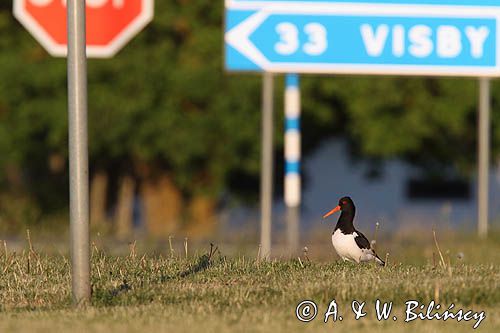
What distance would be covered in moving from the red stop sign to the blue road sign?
3.61m

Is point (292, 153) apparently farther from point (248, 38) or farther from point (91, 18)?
point (91, 18)

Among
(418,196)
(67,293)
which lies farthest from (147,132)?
(67,293)

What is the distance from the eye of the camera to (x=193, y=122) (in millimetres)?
23625

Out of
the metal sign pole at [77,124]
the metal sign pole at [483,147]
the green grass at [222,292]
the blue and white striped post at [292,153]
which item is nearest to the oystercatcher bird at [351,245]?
the green grass at [222,292]

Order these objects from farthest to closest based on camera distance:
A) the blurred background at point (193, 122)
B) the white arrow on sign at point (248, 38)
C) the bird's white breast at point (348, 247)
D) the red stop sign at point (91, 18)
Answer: the blurred background at point (193, 122)
the red stop sign at point (91, 18)
the white arrow on sign at point (248, 38)
the bird's white breast at point (348, 247)

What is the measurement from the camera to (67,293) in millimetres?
10219

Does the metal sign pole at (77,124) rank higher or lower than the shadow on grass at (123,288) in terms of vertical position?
higher

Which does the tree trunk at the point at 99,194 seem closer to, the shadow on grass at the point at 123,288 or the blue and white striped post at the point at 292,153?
the blue and white striped post at the point at 292,153

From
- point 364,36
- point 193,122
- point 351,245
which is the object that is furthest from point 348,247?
point 193,122

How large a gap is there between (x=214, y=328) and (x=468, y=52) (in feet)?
31.0

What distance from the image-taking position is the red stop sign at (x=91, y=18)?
756 inches

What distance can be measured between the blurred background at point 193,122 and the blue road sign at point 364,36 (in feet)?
15.7

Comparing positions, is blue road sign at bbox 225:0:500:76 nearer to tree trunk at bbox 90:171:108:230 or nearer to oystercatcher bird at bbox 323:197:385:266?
oystercatcher bird at bbox 323:197:385:266

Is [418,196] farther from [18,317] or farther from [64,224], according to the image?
[18,317]
